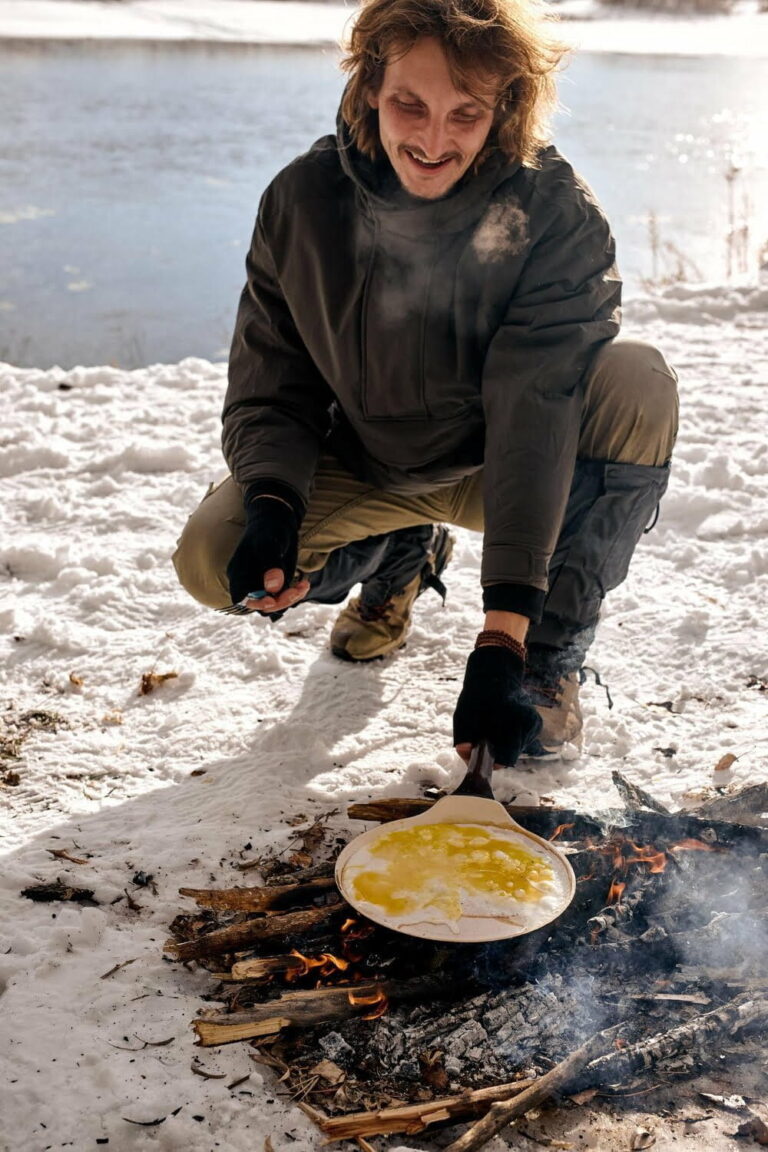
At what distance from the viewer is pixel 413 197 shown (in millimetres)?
2191

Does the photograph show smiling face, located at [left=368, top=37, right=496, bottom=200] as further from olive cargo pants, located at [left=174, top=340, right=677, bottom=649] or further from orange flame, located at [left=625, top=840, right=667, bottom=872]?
orange flame, located at [left=625, top=840, right=667, bottom=872]

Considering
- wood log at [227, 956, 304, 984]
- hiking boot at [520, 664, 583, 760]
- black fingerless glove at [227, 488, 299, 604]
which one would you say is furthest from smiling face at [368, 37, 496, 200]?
wood log at [227, 956, 304, 984]

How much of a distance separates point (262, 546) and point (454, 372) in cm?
58

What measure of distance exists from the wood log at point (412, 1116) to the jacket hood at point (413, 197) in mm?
1639

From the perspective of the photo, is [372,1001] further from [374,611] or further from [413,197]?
[413,197]

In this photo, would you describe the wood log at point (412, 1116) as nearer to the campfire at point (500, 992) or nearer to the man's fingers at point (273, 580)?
the campfire at point (500, 992)

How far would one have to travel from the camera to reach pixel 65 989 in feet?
5.74

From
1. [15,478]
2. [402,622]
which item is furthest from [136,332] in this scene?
[402,622]

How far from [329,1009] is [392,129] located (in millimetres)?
1627

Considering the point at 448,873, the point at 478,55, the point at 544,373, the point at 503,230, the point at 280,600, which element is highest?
the point at 478,55

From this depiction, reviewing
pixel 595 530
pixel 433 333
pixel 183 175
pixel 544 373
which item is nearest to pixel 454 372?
pixel 433 333

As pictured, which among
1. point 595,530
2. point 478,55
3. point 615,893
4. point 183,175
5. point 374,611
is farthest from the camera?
point 183,175

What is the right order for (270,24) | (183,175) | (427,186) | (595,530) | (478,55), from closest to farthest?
(478,55), (427,186), (595,530), (183,175), (270,24)

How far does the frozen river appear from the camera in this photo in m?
7.56
